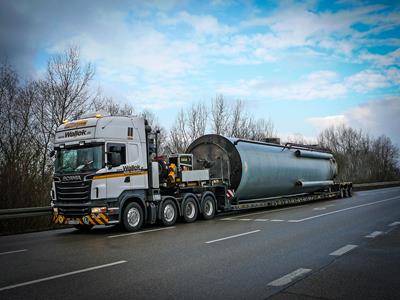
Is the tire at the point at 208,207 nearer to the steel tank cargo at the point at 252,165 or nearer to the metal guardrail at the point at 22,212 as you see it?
the steel tank cargo at the point at 252,165

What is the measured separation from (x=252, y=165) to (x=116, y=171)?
7.94 meters

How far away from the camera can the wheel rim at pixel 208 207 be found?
51.0 ft

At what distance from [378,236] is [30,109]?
21.5 metres

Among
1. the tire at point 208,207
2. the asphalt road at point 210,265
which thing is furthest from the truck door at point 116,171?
the tire at point 208,207

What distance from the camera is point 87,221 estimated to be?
11.1m

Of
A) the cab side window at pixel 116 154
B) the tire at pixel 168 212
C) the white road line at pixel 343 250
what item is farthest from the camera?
the tire at pixel 168 212

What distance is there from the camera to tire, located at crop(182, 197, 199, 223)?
1434cm

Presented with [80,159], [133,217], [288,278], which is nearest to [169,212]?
[133,217]

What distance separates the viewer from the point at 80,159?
1156 centimetres

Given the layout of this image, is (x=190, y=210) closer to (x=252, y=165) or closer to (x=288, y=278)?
(x=252, y=165)

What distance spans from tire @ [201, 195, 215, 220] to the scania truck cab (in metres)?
2.00

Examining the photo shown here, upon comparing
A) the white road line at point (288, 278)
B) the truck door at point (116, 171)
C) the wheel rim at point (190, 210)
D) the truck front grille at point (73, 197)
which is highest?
the truck door at point (116, 171)

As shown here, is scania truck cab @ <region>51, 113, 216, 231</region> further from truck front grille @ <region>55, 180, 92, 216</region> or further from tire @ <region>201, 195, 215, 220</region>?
tire @ <region>201, 195, 215, 220</region>

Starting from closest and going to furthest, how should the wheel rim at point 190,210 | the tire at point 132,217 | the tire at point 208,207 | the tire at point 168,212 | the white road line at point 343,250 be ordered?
1. the white road line at point 343,250
2. the tire at point 132,217
3. the tire at point 168,212
4. the wheel rim at point 190,210
5. the tire at point 208,207
